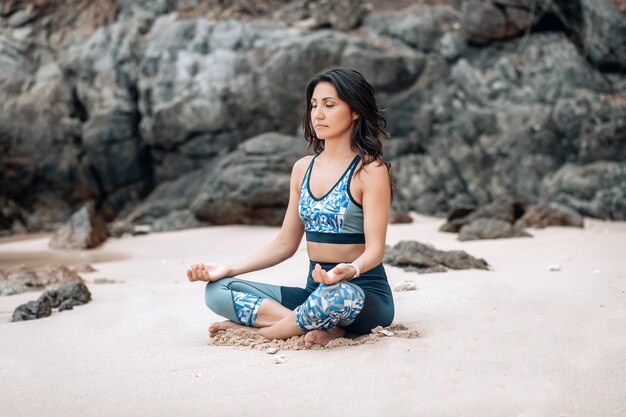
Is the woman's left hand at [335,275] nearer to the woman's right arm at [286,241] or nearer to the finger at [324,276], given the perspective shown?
the finger at [324,276]

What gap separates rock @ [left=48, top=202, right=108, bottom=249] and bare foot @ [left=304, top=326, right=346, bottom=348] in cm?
733

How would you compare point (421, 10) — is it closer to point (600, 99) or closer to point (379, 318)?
point (600, 99)

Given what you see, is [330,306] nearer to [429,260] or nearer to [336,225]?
[336,225]

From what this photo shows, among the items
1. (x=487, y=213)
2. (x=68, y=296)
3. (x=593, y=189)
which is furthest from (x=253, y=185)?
(x=68, y=296)

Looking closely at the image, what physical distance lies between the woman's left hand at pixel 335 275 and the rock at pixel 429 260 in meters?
2.37

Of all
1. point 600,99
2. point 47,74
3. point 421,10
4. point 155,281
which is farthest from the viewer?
point 47,74

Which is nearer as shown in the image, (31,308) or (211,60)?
(31,308)

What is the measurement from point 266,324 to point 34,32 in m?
14.4

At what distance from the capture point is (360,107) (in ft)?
13.8

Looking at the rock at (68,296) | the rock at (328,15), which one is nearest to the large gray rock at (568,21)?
the rock at (328,15)

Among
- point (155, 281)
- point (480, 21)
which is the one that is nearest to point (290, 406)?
point (155, 281)

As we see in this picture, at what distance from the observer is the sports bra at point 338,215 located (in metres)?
4.11

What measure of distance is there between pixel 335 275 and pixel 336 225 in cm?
53

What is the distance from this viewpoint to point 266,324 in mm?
4160
